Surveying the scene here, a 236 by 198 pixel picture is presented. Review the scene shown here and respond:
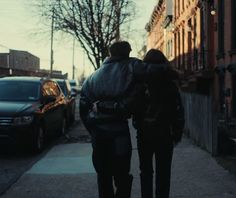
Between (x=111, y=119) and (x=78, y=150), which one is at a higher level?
(x=111, y=119)

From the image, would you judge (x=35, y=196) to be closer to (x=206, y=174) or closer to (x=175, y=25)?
(x=206, y=174)

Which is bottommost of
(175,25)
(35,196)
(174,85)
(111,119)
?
(35,196)

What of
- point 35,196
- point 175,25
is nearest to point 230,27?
point 35,196

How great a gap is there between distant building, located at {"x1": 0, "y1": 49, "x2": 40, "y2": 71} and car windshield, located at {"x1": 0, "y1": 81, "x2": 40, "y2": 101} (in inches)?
1903

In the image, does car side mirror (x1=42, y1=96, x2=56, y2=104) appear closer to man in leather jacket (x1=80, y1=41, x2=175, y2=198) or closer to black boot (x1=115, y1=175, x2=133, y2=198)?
man in leather jacket (x1=80, y1=41, x2=175, y2=198)

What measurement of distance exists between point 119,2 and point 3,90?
2074 centimetres

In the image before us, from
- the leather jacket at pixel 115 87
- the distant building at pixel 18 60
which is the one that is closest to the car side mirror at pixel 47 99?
the leather jacket at pixel 115 87

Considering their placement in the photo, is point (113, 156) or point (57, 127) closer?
point (113, 156)

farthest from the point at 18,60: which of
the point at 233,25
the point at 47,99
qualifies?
the point at 47,99

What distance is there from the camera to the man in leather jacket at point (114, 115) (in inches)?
207

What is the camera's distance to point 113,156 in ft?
17.4

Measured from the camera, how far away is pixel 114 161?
5.30 metres

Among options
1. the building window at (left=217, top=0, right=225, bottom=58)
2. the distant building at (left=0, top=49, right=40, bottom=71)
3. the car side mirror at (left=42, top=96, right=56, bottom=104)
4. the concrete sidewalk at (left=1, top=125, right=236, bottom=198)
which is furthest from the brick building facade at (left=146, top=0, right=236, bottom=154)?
the distant building at (left=0, top=49, right=40, bottom=71)

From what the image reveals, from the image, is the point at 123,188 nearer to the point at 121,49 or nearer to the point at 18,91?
the point at 121,49
